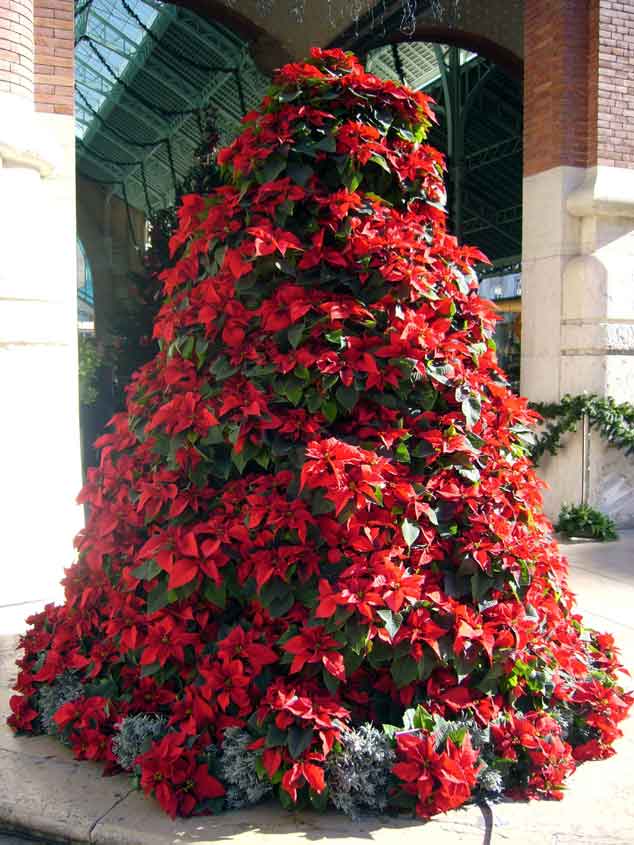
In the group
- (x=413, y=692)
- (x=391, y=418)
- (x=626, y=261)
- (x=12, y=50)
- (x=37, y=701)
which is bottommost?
(x=37, y=701)

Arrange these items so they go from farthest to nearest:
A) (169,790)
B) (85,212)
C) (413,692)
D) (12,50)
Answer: (85,212)
(12,50)
(413,692)
(169,790)

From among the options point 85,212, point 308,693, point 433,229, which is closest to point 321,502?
point 308,693

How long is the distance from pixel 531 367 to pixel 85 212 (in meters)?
20.2

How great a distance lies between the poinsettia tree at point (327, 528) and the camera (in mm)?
2557

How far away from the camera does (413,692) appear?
2703mm

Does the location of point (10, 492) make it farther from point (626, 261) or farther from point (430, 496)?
point (626, 261)

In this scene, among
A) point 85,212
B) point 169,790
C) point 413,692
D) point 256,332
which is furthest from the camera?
A: point 85,212

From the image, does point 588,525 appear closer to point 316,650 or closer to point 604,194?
point 604,194

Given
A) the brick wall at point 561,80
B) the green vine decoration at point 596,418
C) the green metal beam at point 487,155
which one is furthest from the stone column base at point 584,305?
the green metal beam at point 487,155

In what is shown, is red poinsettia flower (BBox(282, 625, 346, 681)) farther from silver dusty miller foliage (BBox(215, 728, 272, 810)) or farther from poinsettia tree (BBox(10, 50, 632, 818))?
silver dusty miller foliage (BBox(215, 728, 272, 810))

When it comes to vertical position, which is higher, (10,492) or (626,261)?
(626,261)

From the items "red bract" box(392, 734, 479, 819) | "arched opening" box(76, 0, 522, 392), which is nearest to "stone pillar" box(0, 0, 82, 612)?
"red bract" box(392, 734, 479, 819)

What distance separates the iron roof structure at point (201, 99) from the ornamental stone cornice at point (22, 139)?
532cm

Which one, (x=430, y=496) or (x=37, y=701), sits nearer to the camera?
(x=430, y=496)
